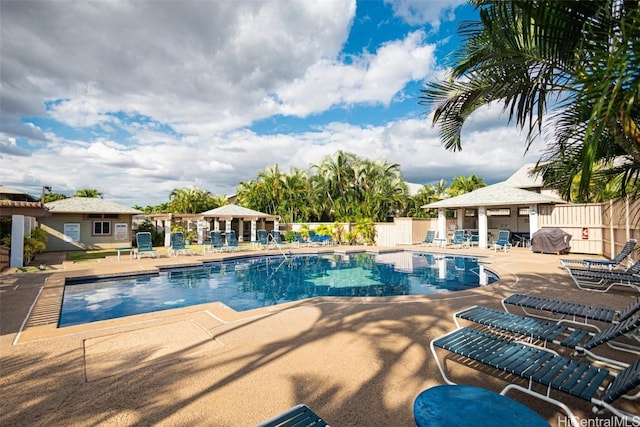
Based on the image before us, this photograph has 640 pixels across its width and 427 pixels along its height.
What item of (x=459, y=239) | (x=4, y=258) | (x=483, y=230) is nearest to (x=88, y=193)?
(x=4, y=258)

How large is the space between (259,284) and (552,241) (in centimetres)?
1426

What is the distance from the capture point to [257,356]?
162 inches

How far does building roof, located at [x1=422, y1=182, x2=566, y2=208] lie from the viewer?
1753 centimetres

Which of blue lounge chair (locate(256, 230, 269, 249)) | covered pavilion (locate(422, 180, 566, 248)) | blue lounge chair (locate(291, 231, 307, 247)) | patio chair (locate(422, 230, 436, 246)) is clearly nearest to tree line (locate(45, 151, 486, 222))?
covered pavilion (locate(422, 180, 566, 248))

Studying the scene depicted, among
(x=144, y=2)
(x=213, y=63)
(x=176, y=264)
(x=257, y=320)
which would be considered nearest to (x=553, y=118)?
(x=257, y=320)

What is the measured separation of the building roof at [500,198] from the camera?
17.5 metres

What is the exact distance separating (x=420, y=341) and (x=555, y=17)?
13.1ft

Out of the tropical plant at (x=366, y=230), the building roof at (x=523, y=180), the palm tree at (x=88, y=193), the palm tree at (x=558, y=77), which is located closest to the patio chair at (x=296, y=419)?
the palm tree at (x=558, y=77)

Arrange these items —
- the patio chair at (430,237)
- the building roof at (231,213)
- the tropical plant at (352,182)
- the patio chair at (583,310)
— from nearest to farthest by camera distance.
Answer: the patio chair at (583,310) < the patio chair at (430,237) < the building roof at (231,213) < the tropical plant at (352,182)

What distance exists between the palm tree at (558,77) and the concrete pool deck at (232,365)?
2.56 meters

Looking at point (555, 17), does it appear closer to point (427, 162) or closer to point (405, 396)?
point (405, 396)

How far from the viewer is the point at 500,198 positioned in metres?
18.6

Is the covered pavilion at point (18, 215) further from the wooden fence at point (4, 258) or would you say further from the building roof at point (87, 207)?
the building roof at point (87, 207)

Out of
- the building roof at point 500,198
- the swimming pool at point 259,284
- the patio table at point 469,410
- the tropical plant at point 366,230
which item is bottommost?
the swimming pool at point 259,284
